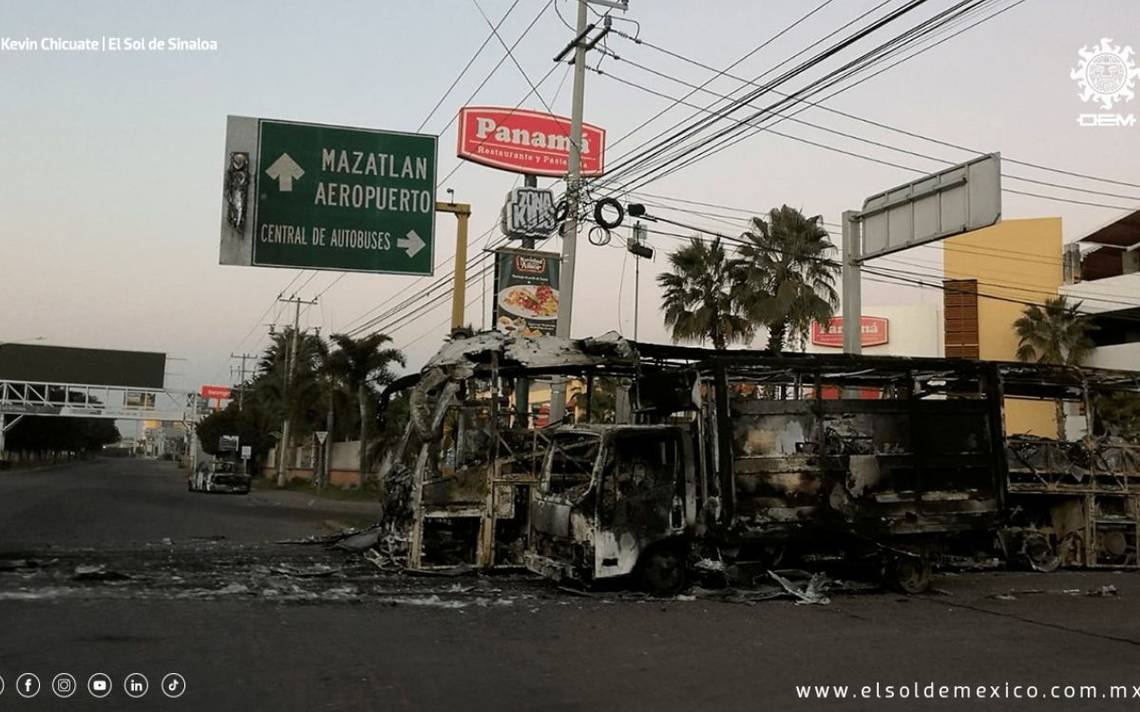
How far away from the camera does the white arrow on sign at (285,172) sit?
15.7 meters

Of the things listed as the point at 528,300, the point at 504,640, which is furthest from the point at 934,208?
the point at 504,640

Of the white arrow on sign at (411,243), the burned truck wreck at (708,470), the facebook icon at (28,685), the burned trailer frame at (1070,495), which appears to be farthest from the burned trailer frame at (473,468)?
the burned trailer frame at (1070,495)

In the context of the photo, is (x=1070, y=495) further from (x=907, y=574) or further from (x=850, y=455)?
(x=850, y=455)

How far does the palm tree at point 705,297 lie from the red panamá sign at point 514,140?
4.71 m

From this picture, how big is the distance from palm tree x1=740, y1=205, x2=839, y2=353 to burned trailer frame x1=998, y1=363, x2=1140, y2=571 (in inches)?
500

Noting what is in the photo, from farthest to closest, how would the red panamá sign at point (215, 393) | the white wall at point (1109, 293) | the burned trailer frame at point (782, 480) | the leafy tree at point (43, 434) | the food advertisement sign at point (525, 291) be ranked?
the red panamá sign at point (215, 393) < the leafy tree at point (43, 434) < the white wall at point (1109, 293) < the food advertisement sign at point (525, 291) < the burned trailer frame at point (782, 480)

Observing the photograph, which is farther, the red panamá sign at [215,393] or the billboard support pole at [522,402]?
the red panamá sign at [215,393]

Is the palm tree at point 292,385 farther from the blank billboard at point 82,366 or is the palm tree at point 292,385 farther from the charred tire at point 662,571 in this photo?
the charred tire at point 662,571

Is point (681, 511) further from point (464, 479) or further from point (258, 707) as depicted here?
point (258, 707)

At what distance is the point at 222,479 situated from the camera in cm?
4334

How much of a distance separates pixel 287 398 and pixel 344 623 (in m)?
51.4

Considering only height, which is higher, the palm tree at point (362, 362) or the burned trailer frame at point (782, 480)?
the palm tree at point (362, 362)

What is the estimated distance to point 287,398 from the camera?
57781mm

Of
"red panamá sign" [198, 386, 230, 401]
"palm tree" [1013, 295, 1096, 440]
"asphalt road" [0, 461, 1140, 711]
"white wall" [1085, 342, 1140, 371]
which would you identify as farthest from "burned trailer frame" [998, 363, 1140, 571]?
"red panamá sign" [198, 386, 230, 401]
